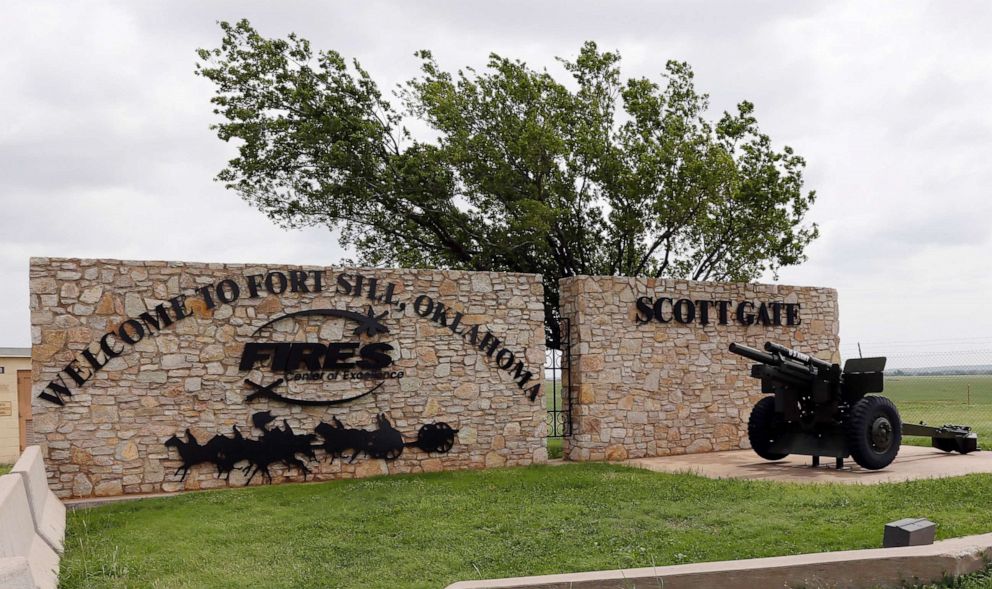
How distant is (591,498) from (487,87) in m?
11.8

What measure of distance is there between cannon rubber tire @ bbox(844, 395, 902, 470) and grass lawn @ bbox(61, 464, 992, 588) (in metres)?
1.37

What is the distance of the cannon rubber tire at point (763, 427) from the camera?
12.1 m

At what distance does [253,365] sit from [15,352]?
7.98 m

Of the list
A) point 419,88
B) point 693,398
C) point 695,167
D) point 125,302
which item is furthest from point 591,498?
point 419,88

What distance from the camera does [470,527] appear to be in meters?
7.93

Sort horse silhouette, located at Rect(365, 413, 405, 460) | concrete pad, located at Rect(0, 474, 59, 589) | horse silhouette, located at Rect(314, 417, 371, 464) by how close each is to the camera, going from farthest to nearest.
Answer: horse silhouette, located at Rect(365, 413, 405, 460)
horse silhouette, located at Rect(314, 417, 371, 464)
concrete pad, located at Rect(0, 474, 59, 589)

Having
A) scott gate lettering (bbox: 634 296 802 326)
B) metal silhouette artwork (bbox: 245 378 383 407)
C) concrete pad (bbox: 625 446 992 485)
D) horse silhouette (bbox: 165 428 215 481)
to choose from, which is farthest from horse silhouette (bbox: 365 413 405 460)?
scott gate lettering (bbox: 634 296 802 326)

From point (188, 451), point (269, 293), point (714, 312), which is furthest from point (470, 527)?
point (714, 312)

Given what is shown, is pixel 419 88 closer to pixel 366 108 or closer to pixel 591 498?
pixel 366 108

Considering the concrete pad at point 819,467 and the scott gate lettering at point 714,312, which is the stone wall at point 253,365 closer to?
the scott gate lettering at point 714,312

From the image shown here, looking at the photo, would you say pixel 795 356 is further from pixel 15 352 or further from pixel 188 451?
pixel 15 352

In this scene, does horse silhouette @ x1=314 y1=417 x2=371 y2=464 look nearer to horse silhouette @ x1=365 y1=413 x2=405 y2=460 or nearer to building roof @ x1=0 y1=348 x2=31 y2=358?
horse silhouette @ x1=365 y1=413 x2=405 y2=460

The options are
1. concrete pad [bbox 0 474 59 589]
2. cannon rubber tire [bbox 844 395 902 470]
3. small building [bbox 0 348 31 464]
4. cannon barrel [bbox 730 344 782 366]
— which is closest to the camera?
concrete pad [bbox 0 474 59 589]

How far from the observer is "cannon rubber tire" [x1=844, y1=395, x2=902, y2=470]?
35.8 feet
